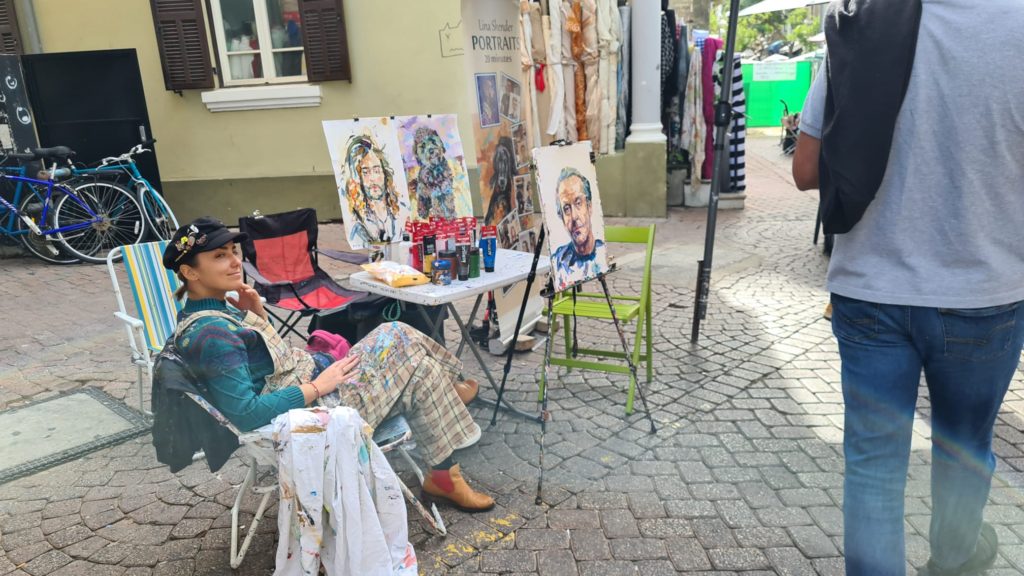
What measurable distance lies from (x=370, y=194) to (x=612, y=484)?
211 cm

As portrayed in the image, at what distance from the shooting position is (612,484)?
3.13 metres

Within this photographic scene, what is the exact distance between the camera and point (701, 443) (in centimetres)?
345

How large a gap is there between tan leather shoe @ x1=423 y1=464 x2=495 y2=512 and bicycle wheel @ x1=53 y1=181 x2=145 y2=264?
5.61 meters

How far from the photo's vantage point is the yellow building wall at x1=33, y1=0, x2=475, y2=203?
804 cm

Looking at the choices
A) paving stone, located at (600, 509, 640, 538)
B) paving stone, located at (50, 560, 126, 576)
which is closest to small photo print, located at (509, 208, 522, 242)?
paving stone, located at (600, 509, 640, 538)

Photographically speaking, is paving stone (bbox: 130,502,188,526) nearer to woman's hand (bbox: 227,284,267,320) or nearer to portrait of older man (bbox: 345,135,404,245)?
woman's hand (bbox: 227,284,267,320)

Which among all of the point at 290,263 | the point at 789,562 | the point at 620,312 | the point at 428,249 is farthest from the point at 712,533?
the point at 290,263

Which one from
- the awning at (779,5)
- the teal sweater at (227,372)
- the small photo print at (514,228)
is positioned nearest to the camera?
the teal sweater at (227,372)

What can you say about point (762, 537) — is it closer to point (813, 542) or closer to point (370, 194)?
point (813, 542)

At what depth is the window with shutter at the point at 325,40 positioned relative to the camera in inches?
312

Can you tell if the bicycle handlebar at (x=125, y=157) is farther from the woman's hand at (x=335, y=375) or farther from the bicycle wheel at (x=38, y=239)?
the woman's hand at (x=335, y=375)

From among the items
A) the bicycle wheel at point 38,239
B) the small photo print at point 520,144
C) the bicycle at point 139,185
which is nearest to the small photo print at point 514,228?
the small photo print at point 520,144

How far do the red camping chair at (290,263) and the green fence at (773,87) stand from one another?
1766 centimetres

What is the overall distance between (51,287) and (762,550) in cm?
645
